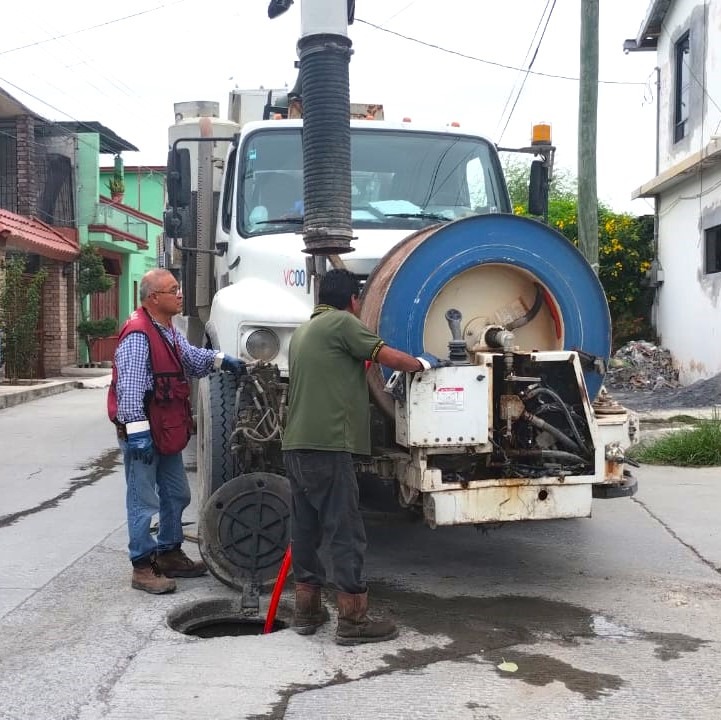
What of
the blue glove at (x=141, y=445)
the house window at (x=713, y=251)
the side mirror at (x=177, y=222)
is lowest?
the blue glove at (x=141, y=445)

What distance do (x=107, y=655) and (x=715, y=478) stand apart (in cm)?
640

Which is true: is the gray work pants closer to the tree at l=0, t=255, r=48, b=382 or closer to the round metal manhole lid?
the round metal manhole lid

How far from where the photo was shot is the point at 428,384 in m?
4.48

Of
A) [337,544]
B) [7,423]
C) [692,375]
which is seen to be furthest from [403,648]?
[692,375]

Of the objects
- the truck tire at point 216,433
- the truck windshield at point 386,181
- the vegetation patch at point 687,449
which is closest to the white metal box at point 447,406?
the truck tire at point 216,433

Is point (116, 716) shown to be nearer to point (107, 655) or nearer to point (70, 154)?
point (107, 655)

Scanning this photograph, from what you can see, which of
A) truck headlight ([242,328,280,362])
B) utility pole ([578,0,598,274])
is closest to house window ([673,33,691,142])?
utility pole ([578,0,598,274])

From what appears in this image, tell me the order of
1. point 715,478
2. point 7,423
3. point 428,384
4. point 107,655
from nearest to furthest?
point 107,655 < point 428,384 < point 715,478 < point 7,423

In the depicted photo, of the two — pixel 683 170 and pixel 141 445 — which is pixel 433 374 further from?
pixel 683 170

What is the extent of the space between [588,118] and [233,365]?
7.34 meters

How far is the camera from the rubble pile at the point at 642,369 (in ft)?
54.1

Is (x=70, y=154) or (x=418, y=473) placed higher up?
(x=70, y=154)

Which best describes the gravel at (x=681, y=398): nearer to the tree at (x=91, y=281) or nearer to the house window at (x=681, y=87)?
the house window at (x=681, y=87)

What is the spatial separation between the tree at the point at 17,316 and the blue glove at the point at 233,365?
13.2 meters
